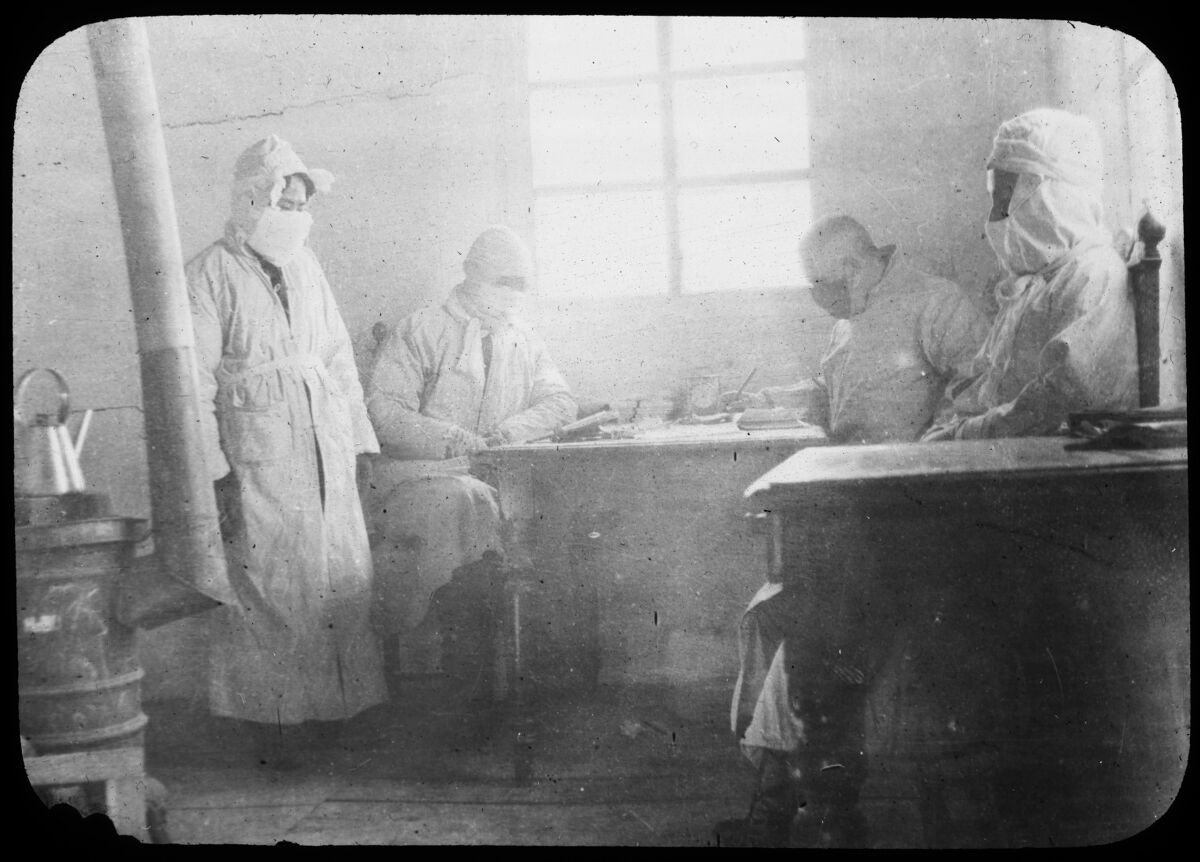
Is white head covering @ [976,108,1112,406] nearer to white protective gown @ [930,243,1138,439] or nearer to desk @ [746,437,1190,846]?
white protective gown @ [930,243,1138,439]

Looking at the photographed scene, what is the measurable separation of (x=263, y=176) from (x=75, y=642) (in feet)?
4.72

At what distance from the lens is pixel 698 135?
3.66 metres

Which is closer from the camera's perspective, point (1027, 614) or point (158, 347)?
point (1027, 614)

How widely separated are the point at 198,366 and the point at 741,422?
1578 mm

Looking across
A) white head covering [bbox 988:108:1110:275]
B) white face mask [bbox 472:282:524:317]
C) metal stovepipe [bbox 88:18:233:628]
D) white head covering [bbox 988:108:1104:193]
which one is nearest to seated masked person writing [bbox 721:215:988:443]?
white head covering [bbox 988:108:1110:275]

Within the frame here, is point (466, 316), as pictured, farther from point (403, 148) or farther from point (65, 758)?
point (65, 758)

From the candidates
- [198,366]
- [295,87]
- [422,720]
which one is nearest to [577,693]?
[422,720]

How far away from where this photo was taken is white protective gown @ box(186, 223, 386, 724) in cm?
370

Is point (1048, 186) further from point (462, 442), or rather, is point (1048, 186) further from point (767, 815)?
point (767, 815)

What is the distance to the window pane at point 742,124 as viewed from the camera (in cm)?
365

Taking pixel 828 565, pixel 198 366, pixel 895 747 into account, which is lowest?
pixel 895 747

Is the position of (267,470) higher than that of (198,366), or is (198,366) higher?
(198,366)

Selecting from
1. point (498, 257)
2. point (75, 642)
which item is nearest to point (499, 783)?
point (75, 642)

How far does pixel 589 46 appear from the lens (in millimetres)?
3723
